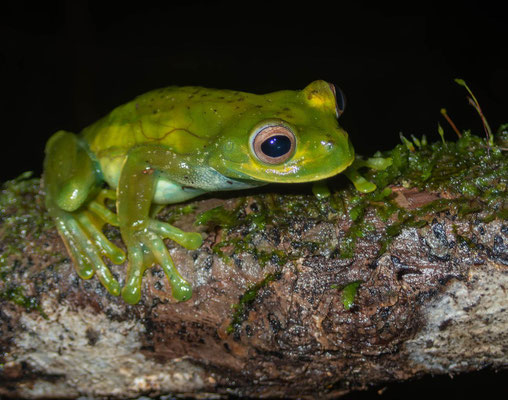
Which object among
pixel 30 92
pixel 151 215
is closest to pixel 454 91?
pixel 151 215

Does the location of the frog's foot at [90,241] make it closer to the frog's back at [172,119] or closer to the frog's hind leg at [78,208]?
the frog's hind leg at [78,208]

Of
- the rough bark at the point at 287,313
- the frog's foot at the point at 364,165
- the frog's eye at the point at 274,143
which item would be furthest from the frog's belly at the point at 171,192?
the frog's foot at the point at 364,165

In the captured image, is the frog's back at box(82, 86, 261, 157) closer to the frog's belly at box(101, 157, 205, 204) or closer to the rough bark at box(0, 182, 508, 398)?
the frog's belly at box(101, 157, 205, 204)

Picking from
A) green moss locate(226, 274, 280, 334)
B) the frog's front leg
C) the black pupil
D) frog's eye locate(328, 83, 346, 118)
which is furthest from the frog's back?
green moss locate(226, 274, 280, 334)

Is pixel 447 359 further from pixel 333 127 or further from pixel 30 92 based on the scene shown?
pixel 30 92

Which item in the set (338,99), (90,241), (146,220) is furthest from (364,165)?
(90,241)

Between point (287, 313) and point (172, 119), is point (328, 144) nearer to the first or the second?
point (287, 313)
